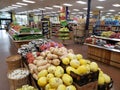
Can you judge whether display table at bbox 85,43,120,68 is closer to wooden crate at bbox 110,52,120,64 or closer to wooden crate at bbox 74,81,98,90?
wooden crate at bbox 110,52,120,64

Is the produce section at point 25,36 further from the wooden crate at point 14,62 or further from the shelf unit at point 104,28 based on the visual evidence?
the shelf unit at point 104,28

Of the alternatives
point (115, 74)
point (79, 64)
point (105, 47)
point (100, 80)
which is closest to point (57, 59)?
point (79, 64)

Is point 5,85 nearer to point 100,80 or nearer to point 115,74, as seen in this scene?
point 100,80

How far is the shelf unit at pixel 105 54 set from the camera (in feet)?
17.4

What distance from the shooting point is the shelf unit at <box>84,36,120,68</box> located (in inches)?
208

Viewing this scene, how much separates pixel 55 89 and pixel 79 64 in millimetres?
540

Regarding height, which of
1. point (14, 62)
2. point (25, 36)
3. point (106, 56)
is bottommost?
point (106, 56)

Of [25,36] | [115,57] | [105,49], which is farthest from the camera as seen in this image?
[25,36]

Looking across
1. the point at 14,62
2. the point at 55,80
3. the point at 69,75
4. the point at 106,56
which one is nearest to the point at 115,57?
the point at 106,56

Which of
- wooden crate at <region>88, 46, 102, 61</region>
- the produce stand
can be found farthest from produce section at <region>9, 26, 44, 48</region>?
Answer: the produce stand

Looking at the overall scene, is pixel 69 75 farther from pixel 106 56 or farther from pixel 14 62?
pixel 106 56

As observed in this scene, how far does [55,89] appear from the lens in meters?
1.97

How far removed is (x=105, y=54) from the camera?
5.76m

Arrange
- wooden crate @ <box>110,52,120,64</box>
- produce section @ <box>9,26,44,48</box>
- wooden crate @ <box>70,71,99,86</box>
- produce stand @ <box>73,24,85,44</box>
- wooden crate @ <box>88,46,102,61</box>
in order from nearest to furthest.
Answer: wooden crate @ <box>70,71,99,86</box> → wooden crate @ <box>110,52,120,64</box> → wooden crate @ <box>88,46,102,61</box> → produce section @ <box>9,26,44,48</box> → produce stand @ <box>73,24,85,44</box>
